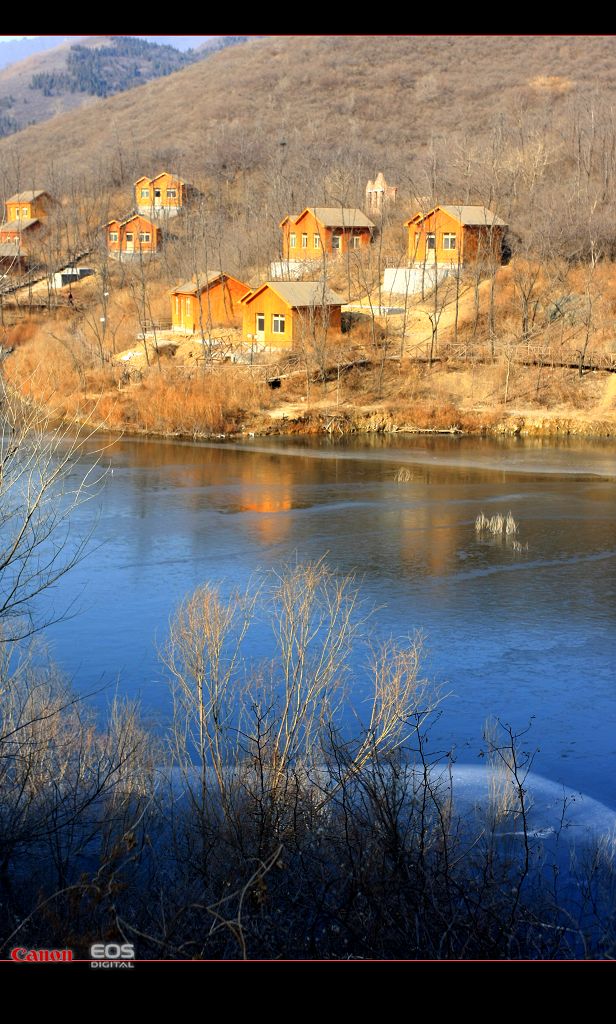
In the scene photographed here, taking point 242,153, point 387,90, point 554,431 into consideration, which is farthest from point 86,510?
point 387,90

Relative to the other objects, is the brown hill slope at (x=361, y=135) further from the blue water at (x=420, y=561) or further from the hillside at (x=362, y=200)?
the blue water at (x=420, y=561)

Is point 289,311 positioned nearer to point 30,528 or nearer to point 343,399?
point 343,399

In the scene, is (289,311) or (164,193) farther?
(164,193)

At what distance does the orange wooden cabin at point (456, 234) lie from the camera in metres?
42.4

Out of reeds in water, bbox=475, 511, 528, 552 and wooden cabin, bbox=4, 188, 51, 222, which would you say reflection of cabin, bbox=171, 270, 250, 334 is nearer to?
reeds in water, bbox=475, 511, 528, 552

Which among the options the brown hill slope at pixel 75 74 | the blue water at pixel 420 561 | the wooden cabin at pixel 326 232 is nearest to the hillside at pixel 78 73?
the brown hill slope at pixel 75 74

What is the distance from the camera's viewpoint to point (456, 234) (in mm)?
42812

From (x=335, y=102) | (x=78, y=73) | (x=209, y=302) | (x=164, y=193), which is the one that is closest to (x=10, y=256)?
(x=209, y=302)

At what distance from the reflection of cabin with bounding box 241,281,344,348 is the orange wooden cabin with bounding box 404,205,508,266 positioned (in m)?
6.60

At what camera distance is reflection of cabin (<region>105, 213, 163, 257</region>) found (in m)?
55.1

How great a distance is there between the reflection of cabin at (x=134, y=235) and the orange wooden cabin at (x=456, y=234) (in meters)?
17.4

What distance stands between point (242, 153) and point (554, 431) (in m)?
43.6

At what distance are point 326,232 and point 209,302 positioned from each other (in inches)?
335
